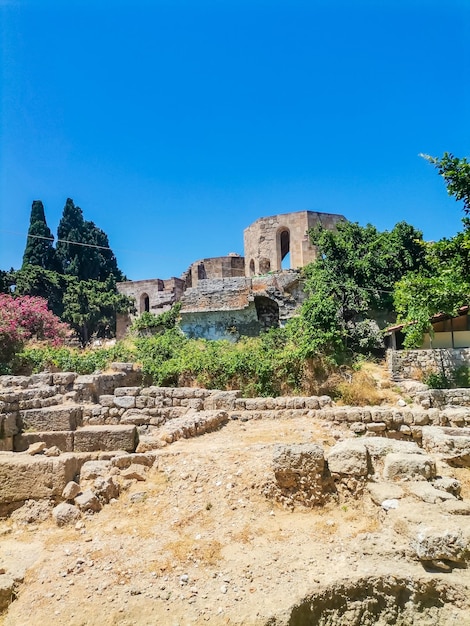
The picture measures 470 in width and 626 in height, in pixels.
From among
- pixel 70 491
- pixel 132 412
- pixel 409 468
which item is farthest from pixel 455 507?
pixel 132 412

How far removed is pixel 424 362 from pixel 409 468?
9676 mm

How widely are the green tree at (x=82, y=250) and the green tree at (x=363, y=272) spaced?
73.2 ft

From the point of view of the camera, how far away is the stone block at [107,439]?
7.07 m

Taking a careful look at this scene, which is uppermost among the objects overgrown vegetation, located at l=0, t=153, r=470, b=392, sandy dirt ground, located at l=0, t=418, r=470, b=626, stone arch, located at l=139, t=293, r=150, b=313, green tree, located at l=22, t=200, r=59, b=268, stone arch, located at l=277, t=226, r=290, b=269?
green tree, located at l=22, t=200, r=59, b=268

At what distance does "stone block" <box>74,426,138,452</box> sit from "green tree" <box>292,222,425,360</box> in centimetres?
965

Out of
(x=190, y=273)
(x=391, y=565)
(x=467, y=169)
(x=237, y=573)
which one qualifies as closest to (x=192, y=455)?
(x=237, y=573)

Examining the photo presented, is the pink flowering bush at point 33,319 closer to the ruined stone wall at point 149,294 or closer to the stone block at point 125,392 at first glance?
the ruined stone wall at point 149,294

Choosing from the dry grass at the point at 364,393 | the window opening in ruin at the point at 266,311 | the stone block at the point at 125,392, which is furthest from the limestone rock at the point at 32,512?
the window opening in ruin at the point at 266,311

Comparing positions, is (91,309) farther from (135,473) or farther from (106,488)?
(106,488)

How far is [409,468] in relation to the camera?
5.21 metres

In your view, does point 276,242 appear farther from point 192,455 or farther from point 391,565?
point 391,565

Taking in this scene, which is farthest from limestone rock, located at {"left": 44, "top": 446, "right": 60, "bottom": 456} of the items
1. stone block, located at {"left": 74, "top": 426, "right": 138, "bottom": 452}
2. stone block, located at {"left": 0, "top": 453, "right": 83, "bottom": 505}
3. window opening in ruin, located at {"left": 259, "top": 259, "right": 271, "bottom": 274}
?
window opening in ruin, located at {"left": 259, "top": 259, "right": 271, "bottom": 274}

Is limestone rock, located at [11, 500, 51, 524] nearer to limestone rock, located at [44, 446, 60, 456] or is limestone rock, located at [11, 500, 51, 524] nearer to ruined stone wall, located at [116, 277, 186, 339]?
limestone rock, located at [44, 446, 60, 456]

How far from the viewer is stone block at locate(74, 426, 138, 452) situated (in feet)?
23.2
